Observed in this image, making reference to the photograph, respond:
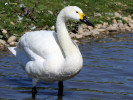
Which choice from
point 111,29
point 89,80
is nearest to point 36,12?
point 111,29

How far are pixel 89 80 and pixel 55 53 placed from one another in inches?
89.1

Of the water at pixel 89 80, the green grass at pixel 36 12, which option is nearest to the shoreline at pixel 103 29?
the green grass at pixel 36 12

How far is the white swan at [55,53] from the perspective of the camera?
6.68 m

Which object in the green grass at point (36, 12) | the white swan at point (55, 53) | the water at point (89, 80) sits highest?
the white swan at point (55, 53)

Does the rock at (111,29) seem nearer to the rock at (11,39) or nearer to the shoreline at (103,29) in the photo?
the shoreline at (103,29)

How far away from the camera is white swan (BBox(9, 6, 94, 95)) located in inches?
263

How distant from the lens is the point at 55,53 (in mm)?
6895

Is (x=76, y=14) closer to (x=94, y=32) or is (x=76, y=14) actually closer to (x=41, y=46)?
(x=41, y=46)

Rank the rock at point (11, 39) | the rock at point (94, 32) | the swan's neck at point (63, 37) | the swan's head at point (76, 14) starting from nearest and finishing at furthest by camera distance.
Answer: the swan's head at point (76, 14) < the swan's neck at point (63, 37) < the rock at point (11, 39) < the rock at point (94, 32)

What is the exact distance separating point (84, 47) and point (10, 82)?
16.4 feet

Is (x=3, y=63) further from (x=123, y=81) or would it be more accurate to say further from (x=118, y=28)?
(x=118, y=28)

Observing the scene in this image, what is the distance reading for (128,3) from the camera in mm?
21094

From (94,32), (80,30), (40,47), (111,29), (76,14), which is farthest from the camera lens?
(111,29)

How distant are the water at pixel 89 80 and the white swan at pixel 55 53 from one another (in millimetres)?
768
